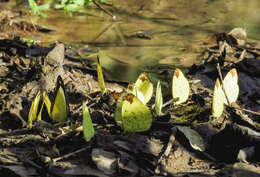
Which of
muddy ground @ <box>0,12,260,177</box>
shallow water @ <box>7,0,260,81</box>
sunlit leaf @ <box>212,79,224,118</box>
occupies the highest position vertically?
shallow water @ <box>7,0,260,81</box>

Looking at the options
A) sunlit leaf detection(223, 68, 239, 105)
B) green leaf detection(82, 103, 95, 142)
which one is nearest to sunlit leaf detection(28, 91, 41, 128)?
green leaf detection(82, 103, 95, 142)

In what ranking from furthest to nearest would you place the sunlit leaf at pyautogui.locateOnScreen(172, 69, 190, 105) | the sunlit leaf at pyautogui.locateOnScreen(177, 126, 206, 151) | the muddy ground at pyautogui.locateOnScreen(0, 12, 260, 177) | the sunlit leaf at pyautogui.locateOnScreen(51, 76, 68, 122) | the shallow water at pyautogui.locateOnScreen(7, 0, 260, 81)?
the shallow water at pyautogui.locateOnScreen(7, 0, 260, 81) → the sunlit leaf at pyautogui.locateOnScreen(172, 69, 190, 105) → the sunlit leaf at pyautogui.locateOnScreen(51, 76, 68, 122) → the sunlit leaf at pyautogui.locateOnScreen(177, 126, 206, 151) → the muddy ground at pyautogui.locateOnScreen(0, 12, 260, 177)

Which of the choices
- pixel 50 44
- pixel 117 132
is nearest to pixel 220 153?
pixel 117 132

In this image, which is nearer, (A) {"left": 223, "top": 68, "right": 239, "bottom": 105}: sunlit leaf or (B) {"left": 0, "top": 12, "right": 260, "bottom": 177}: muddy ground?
(B) {"left": 0, "top": 12, "right": 260, "bottom": 177}: muddy ground

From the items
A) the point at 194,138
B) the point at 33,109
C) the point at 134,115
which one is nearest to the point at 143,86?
the point at 134,115

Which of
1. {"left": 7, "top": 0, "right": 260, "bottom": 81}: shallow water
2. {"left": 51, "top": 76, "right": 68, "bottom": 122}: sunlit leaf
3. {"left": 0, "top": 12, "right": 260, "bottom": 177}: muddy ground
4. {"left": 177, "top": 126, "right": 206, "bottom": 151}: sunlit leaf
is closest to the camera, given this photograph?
{"left": 0, "top": 12, "right": 260, "bottom": 177}: muddy ground

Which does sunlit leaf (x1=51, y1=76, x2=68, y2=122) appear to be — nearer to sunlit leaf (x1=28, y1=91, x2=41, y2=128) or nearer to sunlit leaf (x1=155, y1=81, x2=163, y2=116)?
sunlit leaf (x1=28, y1=91, x2=41, y2=128)

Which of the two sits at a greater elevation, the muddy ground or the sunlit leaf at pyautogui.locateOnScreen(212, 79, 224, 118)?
the sunlit leaf at pyautogui.locateOnScreen(212, 79, 224, 118)

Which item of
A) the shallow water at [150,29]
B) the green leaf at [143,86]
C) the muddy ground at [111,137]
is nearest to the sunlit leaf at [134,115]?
the muddy ground at [111,137]
